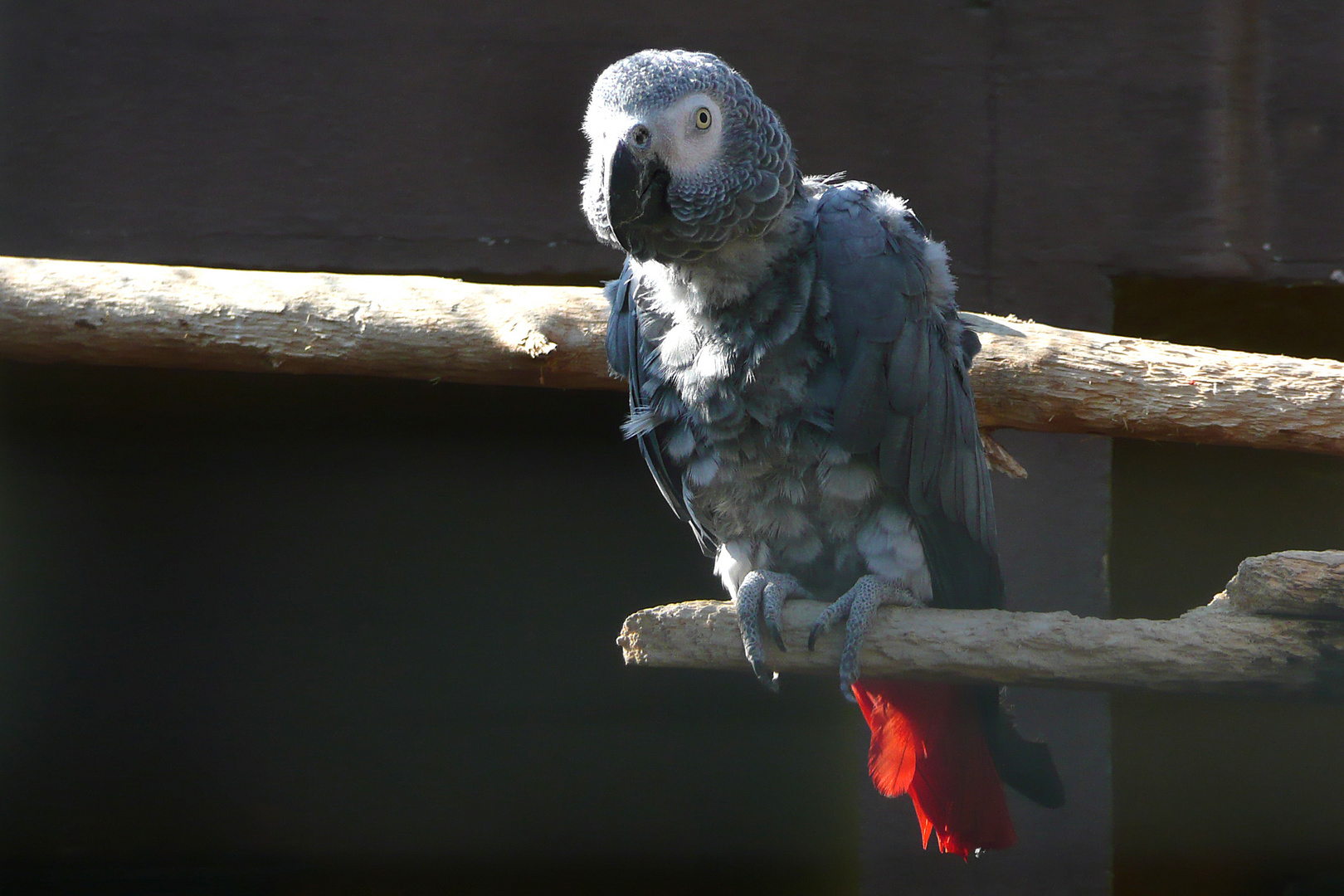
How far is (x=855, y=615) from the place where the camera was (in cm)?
132

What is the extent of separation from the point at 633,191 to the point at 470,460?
1661 millimetres

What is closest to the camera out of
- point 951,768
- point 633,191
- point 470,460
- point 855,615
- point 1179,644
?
point 1179,644

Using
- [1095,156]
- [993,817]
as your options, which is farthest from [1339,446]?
[1095,156]

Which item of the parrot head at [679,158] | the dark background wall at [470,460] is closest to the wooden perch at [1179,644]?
the parrot head at [679,158]

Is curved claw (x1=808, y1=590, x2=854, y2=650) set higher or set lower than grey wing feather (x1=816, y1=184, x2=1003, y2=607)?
lower

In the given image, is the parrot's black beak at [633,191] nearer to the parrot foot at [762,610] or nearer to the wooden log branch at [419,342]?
the wooden log branch at [419,342]

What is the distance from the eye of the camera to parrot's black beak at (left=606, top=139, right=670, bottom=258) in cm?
118

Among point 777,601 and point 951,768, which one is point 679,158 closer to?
point 777,601

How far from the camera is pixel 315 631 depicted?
2875 millimetres

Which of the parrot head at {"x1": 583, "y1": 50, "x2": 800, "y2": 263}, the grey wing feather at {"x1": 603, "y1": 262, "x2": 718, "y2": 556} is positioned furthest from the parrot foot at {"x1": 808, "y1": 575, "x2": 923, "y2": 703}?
the parrot head at {"x1": 583, "y1": 50, "x2": 800, "y2": 263}

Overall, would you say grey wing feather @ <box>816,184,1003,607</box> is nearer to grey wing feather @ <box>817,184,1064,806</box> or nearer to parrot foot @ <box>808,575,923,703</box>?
grey wing feather @ <box>817,184,1064,806</box>

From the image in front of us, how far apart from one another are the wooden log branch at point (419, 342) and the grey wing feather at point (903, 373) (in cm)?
18

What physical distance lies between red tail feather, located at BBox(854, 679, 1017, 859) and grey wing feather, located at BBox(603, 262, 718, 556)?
0.45 metres

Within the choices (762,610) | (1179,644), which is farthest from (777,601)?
(1179,644)
